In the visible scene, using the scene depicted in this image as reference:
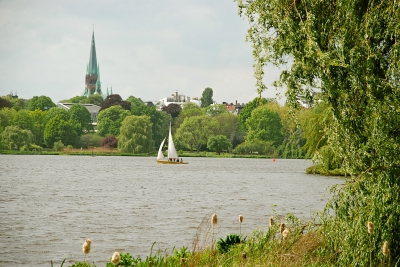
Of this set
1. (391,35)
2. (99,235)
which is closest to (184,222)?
(99,235)

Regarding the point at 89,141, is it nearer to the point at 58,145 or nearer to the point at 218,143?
the point at 58,145

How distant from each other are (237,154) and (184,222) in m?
85.1

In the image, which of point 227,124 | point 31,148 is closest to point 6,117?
point 31,148

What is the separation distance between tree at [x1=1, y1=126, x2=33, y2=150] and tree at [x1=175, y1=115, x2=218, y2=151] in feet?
78.3

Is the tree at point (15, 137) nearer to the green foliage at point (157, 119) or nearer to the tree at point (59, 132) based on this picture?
the tree at point (59, 132)

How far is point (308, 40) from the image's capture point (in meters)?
10.3

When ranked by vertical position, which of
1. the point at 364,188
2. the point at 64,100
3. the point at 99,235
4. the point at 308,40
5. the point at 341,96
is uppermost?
the point at 64,100

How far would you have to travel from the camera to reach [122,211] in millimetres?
27812

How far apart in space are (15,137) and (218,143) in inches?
1262

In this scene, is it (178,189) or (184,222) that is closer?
(184,222)

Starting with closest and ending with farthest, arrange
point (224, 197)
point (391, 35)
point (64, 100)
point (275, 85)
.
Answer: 1. point (391, 35)
2. point (275, 85)
3. point (224, 197)
4. point (64, 100)

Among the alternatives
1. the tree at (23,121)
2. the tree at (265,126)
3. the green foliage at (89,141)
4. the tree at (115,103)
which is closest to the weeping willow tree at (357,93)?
the tree at (265,126)

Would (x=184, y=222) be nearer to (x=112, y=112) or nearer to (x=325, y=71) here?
(x=325, y=71)

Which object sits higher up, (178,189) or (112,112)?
(112,112)
